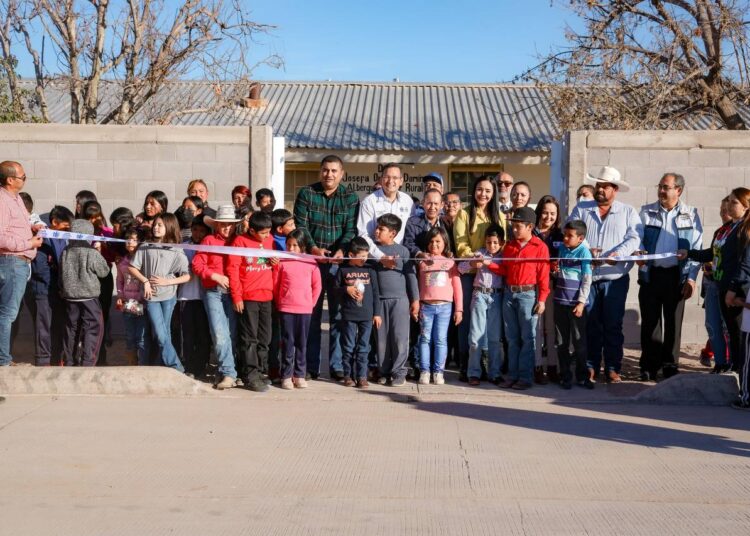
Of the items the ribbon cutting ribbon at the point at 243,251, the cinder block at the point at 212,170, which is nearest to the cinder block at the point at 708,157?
the ribbon cutting ribbon at the point at 243,251

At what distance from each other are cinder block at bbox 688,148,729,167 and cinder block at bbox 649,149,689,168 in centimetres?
7

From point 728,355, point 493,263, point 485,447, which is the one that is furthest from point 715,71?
point 485,447

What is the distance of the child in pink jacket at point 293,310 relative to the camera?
26.9 ft

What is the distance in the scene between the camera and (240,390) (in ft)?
26.8

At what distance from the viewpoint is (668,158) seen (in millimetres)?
10406

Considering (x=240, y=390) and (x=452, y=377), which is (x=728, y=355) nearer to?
(x=452, y=377)

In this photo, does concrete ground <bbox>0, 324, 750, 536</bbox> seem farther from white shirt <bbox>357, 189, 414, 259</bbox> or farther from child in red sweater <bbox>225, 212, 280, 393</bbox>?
white shirt <bbox>357, 189, 414, 259</bbox>

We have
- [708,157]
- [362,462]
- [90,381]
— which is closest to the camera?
[362,462]

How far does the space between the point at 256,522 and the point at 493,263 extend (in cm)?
427

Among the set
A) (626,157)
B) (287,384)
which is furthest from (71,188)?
(626,157)

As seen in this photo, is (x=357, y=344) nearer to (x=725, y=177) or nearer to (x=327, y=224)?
(x=327, y=224)

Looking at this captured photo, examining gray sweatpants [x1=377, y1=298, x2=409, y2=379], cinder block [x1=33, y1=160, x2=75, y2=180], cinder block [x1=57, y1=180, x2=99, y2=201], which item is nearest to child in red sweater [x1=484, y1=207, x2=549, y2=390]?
gray sweatpants [x1=377, y1=298, x2=409, y2=379]

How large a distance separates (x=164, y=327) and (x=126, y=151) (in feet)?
10.7

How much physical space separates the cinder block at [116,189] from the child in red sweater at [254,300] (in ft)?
10.1
